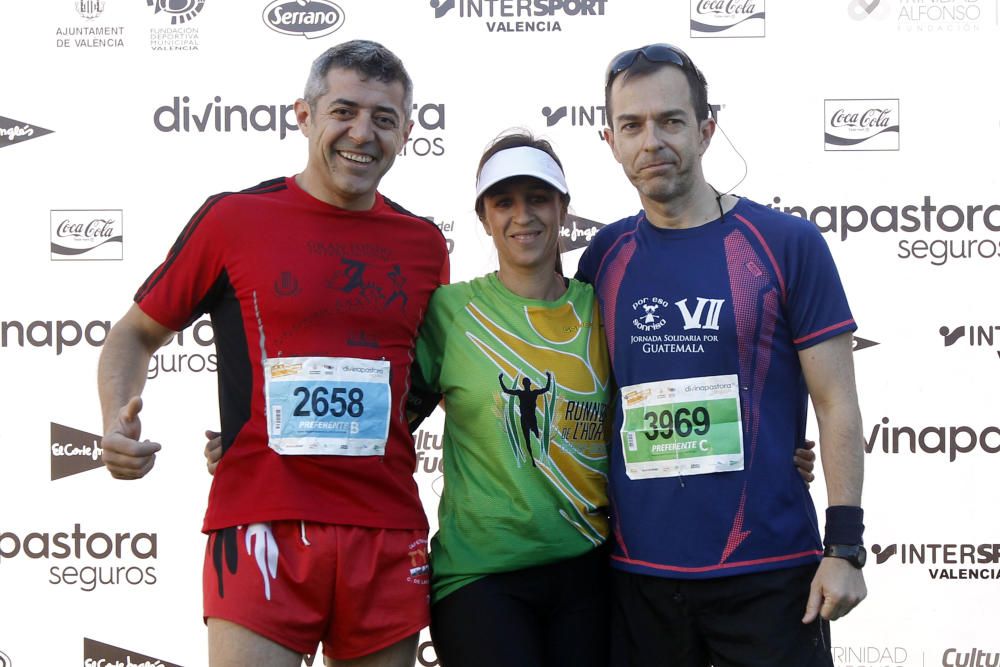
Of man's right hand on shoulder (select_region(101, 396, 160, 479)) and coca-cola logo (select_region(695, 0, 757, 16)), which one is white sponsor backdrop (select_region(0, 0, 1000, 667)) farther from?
man's right hand on shoulder (select_region(101, 396, 160, 479))

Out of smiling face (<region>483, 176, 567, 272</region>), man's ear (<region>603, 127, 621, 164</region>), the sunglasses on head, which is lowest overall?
smiling face (<region>483, 176, 567, 272</region>)

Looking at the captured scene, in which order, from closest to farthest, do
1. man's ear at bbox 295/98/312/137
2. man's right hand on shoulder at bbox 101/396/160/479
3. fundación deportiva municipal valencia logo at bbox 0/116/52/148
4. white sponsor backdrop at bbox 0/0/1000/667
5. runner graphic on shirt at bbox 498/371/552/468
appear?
man's right hand on shoulder at bbox 101/396/160/479 < runner graphic on shirt at bbox 498/371/552/468 < man's ear at bbox 295/98/312/137 < white sponsor backdrop at bbox 0/0/1000/667 < fundación deportiva municipal valencia logo at bbox 0/116/52/148

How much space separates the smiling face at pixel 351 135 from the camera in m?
1.94

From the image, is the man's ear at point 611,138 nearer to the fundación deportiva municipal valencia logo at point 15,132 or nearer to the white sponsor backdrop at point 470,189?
the white sponsor backdrop at point 470,189

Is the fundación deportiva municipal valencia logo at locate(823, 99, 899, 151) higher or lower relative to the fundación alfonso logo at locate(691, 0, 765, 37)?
lower

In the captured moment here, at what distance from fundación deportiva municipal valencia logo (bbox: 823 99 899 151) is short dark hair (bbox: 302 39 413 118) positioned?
225 centimetres

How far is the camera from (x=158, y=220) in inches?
148

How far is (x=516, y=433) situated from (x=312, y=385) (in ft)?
1.35

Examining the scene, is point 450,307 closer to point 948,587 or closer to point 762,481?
point 762,481

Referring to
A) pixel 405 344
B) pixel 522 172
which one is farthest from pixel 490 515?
pixel 522 172

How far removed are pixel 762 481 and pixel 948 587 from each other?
225cm

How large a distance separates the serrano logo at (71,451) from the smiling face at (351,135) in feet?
7.36

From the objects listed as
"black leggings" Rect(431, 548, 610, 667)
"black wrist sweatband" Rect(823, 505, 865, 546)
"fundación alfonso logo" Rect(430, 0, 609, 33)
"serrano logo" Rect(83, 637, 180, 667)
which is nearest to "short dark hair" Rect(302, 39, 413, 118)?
"black leggings" Rect(431, 548, 610, 667)

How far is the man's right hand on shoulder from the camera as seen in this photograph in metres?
1.70
